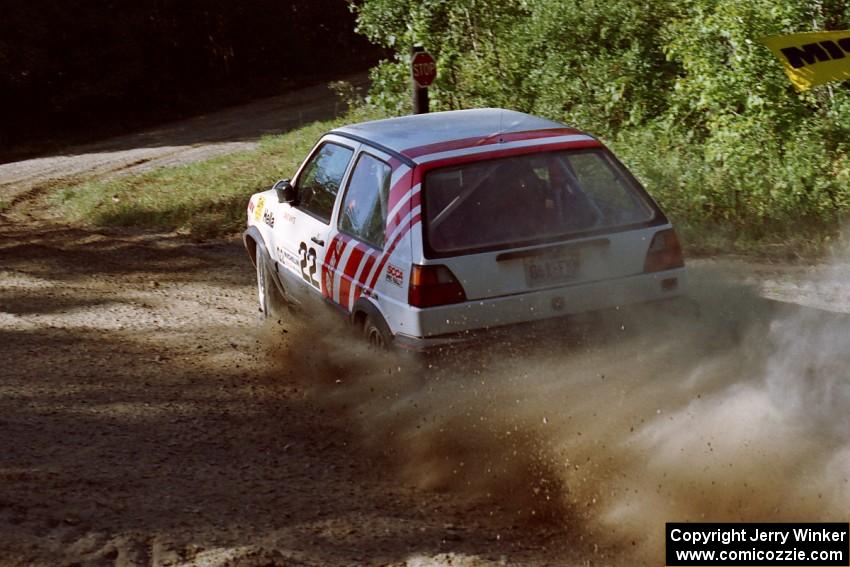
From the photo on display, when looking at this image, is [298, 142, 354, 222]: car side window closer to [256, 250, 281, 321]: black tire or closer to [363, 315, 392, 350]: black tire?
[256, 250, 281, 321]: black tire

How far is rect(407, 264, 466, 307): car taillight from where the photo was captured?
635 centimetres

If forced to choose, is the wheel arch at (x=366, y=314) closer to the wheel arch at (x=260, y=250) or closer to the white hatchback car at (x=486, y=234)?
the white hatchback car at (x=486, y=234)

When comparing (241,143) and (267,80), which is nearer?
(241,143)

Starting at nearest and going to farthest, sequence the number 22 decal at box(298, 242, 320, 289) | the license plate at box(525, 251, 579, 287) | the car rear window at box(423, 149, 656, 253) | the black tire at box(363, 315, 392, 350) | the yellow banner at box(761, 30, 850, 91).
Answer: the license plate at box(525, 251, 579, 287) < the car rear window at box(423, 149, 656, 253) < the black tire at box(363, 315, 392, 350) < the number 22 decal at box(298, 242, 320, 289) < the yellow banner at box(761, 30, 850, 91)

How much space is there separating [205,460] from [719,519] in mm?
2901

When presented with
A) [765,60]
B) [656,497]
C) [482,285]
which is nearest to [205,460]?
[482,285]

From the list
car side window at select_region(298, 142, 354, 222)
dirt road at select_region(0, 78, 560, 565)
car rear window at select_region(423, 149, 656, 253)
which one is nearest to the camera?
dirt road at select_region(0, 78, 560, 565)

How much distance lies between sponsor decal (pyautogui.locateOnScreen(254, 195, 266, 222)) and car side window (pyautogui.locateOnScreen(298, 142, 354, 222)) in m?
0.87

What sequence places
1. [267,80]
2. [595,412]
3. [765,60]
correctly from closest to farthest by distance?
[595,412] < [765,60] < [267,80]

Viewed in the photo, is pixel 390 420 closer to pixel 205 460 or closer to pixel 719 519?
pixel 205 460

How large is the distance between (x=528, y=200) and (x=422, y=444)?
158cm

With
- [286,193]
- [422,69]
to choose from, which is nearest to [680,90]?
[422,69]

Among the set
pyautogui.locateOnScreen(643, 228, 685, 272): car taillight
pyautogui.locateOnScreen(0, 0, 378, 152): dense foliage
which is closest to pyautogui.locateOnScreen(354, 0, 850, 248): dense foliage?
pyautogui.locateOnScreen(643, 228, 685, 272): car taillight

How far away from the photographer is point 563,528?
5434 mm
